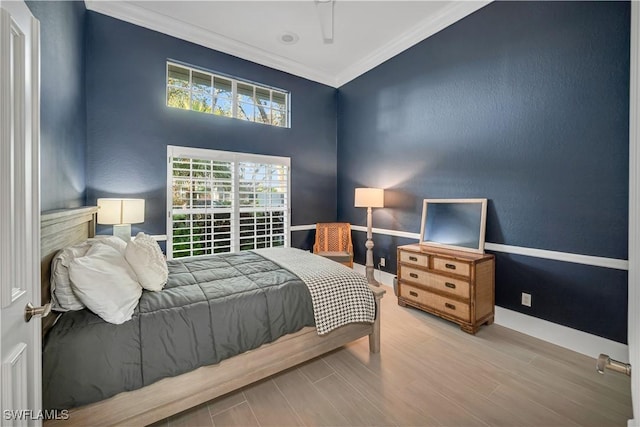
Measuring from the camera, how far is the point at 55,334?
124 cm

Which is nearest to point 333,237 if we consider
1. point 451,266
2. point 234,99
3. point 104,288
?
point 451,266

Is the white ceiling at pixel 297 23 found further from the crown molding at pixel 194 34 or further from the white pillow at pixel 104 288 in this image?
the white pillow at pixel 104 288

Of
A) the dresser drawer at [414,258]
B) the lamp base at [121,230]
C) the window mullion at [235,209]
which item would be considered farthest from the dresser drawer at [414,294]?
the lamp base at [121,230]

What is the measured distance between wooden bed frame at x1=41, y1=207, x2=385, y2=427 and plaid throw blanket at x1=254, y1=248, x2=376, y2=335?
0.13 meters

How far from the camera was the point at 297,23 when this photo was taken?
326 cm

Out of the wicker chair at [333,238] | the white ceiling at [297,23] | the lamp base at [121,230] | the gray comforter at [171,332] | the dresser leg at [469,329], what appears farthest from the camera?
the wicker chair at [333,238]

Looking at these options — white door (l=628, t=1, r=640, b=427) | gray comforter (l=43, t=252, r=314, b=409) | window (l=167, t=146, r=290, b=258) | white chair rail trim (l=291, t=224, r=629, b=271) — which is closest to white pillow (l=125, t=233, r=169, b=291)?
gray comforter (l=43, t=252, r=314, b=409)

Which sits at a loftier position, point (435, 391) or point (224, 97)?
point (224, 97)

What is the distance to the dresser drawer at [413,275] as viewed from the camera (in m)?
2.87

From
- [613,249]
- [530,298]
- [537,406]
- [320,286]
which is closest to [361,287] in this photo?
[320,286]

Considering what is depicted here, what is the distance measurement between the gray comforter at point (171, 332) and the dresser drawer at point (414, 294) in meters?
1.55

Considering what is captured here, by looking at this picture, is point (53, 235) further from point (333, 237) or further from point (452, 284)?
point (333, 237)

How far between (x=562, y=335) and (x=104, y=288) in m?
3.39

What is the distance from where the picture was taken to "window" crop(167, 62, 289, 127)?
11.6 ft
